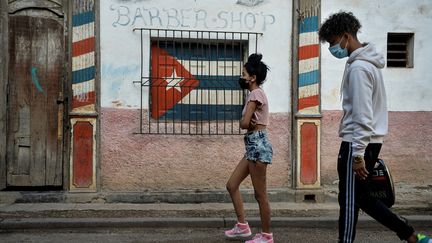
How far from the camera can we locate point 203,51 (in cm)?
710

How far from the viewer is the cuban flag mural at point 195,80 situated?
276 inches

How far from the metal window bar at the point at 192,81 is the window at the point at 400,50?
2.03 m

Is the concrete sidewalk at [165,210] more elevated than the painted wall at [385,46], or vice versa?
the painted wall at [385,46]

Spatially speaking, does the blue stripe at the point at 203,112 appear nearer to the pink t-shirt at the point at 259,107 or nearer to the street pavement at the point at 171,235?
the street pavement at the point at 171,235

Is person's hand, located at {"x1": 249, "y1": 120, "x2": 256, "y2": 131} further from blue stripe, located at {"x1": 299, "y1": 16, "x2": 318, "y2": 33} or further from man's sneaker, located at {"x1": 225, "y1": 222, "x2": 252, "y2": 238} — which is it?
blue stripe, located at {"x1": 299, "y1": 16, "x2": 318, "y2": 33}

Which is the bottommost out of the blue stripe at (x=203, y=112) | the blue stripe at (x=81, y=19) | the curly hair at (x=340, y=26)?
the blue stripe at (x=203, y=112)

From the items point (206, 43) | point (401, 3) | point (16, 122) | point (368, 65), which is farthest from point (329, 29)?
point (16, 122)

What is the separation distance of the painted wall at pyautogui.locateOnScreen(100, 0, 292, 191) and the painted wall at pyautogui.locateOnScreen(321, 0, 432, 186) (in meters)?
0.78

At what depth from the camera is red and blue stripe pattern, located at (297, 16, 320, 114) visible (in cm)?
705

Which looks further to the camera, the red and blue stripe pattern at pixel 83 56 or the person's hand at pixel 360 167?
the red and blue stripe pattern at pixel 83 56

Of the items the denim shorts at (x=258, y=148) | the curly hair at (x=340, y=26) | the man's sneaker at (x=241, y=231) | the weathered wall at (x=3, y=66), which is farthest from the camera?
the weathered wall at (x=3, y=66)

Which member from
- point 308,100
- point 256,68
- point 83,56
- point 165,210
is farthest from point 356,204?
point 83,56

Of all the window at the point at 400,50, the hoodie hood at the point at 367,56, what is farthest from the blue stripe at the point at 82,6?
the window at the point at 400,50

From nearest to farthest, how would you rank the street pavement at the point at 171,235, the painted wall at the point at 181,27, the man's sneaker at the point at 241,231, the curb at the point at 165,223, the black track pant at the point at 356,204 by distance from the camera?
the black track pant at the point at 356,204
the man's sneaker at the point at 241,231
the street pavement at the point at 171,235
the curb at the point at 165,223
the painted wall at the point at 181,27
